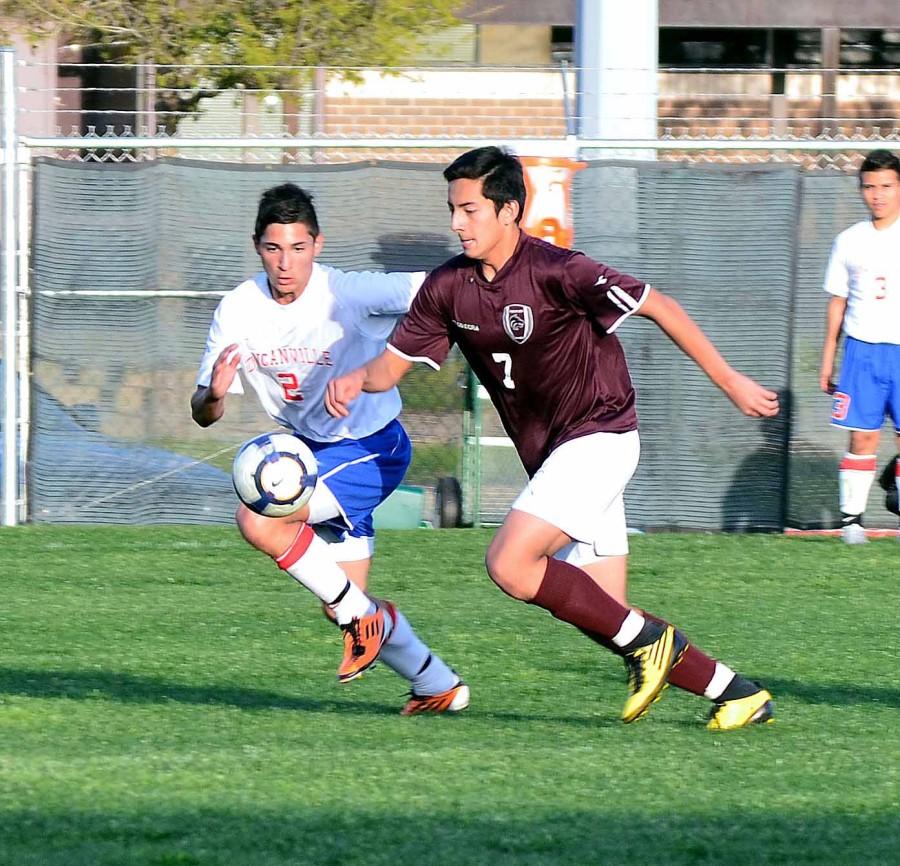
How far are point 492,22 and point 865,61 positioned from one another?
647cm

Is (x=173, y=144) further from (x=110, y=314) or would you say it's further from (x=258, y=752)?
(x=258, y=752)

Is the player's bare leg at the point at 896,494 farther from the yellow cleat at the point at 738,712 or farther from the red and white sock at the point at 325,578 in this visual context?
the red and white sock at the point at 325,578

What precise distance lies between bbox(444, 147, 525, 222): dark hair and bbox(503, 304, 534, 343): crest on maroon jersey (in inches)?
11.6

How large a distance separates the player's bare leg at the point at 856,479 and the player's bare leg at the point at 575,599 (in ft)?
15.1

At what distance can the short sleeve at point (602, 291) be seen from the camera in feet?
16.3

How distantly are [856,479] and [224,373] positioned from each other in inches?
194

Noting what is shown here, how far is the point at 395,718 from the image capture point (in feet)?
18.0

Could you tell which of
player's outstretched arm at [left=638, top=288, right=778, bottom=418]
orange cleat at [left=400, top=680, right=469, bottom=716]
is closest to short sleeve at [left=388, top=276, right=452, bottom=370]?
player's outstretched arm at [left=638, top=288, right=778, bottom=418]

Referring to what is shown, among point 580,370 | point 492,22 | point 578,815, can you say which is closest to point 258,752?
point 578,815

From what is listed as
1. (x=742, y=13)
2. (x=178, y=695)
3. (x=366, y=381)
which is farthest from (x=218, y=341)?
(x=742, y=13)

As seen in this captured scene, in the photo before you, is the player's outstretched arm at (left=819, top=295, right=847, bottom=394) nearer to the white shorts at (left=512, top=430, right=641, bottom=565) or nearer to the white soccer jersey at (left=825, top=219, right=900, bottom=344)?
the white soccer jersey at (left=825, top=219, right=900, bottom=344)

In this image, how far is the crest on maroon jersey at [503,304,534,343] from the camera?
200 inches

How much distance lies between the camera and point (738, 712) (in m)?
5.20

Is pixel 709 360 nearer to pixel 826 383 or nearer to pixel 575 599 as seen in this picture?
pixel 575 599
